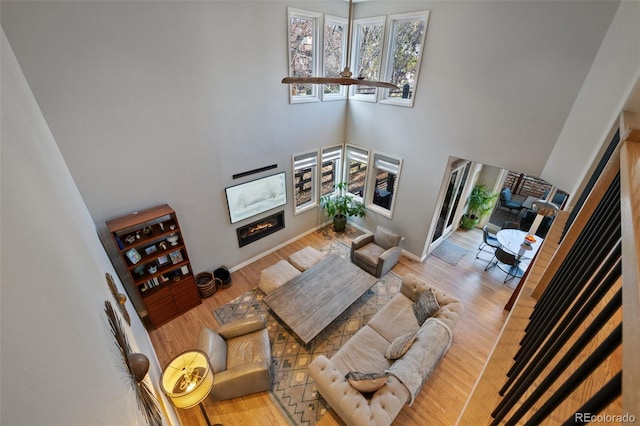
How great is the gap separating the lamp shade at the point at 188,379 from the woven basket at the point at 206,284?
2.56 meters

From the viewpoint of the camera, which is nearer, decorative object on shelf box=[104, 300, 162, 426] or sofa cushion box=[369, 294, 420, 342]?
decorative object on shelf box=[104, 300, 162, 426]

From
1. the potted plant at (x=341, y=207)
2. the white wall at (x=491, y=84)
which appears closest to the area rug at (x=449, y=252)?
the white wall at (x=491, y=84)

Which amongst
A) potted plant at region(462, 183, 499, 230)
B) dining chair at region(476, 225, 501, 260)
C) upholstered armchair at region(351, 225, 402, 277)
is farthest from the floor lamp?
potted plant at region(462, 183, 499, 230)

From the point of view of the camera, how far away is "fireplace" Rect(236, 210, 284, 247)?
5344 millimetres

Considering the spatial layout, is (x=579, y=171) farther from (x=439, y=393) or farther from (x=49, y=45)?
(x=49, y=45)

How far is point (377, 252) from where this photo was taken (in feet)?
18.0

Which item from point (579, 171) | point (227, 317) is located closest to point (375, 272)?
point (227, 317)

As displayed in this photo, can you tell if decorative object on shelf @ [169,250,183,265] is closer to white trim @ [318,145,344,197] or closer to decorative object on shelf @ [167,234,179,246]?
decorative object on shelf @ [167,234,179,246]

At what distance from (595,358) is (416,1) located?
5502 millimetres

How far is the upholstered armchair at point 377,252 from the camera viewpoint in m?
5.21

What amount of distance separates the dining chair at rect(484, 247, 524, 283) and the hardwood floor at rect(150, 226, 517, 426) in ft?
0.46

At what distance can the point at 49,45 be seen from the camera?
2.66m

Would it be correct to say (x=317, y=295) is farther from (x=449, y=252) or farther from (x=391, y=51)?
(x=391, y=51)

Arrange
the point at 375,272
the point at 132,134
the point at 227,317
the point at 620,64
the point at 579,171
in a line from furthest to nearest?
the point at 375,272, the point at 227,317, the point at 132,134, the point at 579,171, the point at 620,64
